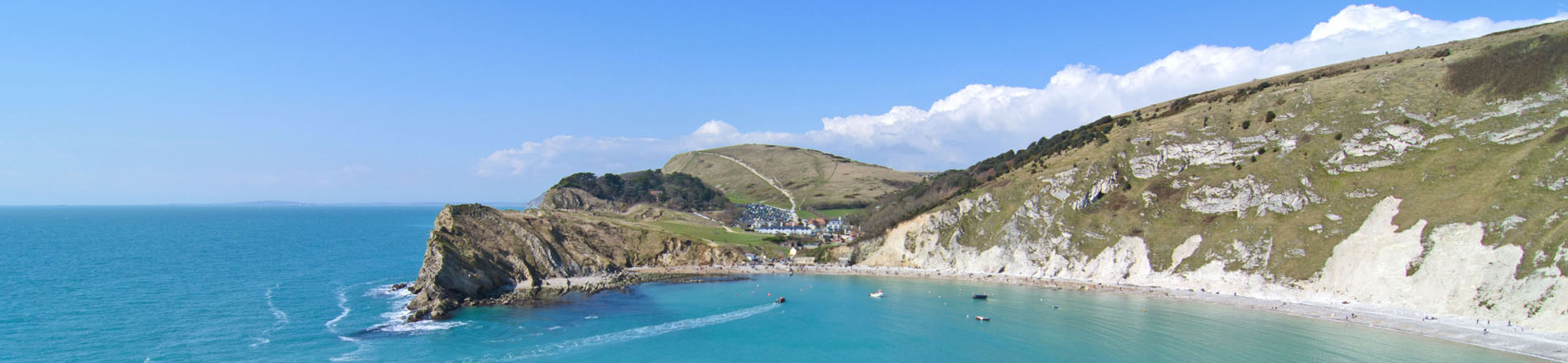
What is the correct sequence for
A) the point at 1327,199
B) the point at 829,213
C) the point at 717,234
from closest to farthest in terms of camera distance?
the point at 1327,199 < the point at 717,234 < the point at 829,213

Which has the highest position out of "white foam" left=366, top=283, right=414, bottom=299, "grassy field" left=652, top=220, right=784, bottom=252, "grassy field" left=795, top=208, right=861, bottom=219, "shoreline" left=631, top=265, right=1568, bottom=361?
"grassy field" left=795, top=208, right=861, bottom=219

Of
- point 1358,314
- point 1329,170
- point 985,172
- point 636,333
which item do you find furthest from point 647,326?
point 985,172

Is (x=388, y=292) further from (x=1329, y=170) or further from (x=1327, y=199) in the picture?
(x=1329, y=170)

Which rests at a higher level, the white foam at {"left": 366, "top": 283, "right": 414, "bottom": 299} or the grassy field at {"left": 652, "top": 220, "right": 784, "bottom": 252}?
the grassy field at {"left": 652, "top": 220, "right": 784, "bottom": 252}

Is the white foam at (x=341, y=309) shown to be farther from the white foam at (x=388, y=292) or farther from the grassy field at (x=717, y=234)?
the grassy field at (x=717, y=234)

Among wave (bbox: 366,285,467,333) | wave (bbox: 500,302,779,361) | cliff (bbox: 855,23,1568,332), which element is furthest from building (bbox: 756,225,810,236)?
wave (bbox: 366,285,467,333)

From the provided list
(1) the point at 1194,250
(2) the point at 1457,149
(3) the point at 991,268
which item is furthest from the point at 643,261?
(2) the point at 1457,149

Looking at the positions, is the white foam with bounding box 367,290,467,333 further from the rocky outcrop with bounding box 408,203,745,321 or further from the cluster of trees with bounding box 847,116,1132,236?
the cluster of trees with bounding box 847,116,1132,236

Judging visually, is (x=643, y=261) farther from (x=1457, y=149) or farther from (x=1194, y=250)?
(x=1457, y=149)
